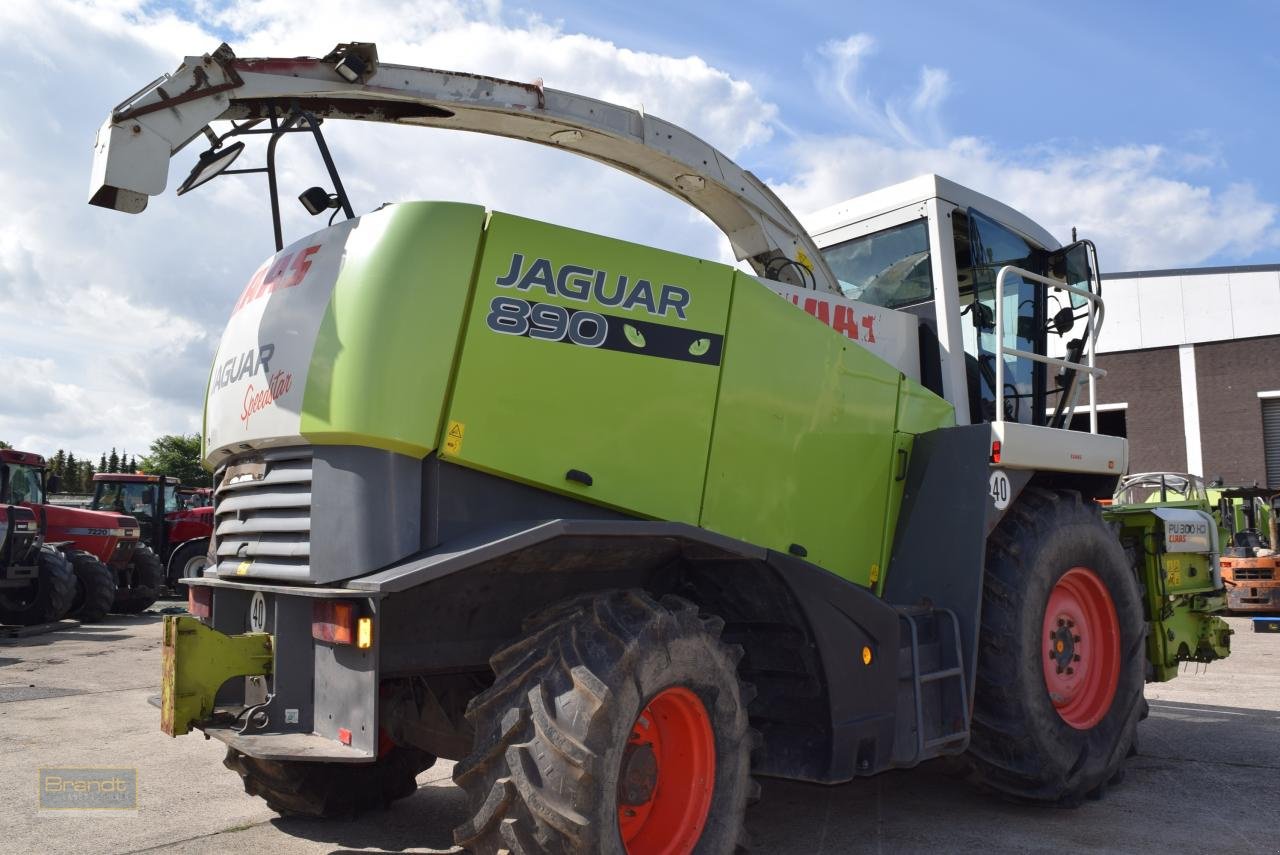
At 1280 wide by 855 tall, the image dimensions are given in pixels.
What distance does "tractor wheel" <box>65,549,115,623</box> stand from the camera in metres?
16.1

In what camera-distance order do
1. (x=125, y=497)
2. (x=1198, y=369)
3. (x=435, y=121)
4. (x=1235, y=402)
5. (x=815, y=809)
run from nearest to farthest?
(x=435, y=121)
(x=815, y=809)
(x=125, y=497)
(x=1235, y=402)
(x=1198, y=369)

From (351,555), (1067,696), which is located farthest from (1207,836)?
(351,555)

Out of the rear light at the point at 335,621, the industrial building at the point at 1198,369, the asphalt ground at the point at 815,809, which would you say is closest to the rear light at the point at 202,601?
the asphalt ground at the point at 815,809

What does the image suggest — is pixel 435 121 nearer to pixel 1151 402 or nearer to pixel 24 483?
pixel 24 483

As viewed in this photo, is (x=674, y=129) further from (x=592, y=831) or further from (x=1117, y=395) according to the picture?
(x=1117, y=395)

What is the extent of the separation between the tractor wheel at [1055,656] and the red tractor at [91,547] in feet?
48.1

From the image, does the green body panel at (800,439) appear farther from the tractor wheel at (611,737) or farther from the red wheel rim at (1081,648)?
the red wheel rim at (1081,648)

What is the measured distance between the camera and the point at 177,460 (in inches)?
2537

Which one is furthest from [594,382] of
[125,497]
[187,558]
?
[125,497]

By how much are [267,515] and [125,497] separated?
1915 cm

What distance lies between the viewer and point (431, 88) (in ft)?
15.1

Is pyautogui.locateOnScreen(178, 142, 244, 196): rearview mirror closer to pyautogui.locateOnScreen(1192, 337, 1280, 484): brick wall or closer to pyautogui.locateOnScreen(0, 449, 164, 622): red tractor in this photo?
pyautogui.locateOnScreen(0, 449, 164, 622): red tractor

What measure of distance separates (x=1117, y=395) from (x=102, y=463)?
7082 cm

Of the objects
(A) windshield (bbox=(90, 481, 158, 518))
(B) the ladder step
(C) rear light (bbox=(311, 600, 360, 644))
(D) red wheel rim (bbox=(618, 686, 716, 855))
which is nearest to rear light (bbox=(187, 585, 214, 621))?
(C) rear light (bbox=(311, 600, 360, 644))
